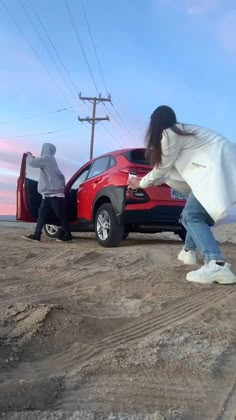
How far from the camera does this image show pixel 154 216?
718 centimetres

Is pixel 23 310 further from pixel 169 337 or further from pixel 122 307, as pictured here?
pixel 169 337

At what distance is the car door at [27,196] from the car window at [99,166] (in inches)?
47.7

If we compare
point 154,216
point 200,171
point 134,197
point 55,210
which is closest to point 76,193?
point 55,210

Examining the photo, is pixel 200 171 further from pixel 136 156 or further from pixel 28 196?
pixel 28 196

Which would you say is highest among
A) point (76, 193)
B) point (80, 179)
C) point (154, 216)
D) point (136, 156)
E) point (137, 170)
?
point (136, 156)

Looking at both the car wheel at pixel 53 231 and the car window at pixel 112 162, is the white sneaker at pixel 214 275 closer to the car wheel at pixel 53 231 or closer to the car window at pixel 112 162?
Result: the car window at pixel 112 162

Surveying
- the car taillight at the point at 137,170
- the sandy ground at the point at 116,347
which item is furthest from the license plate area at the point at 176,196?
the sandy ground at the point at 116,347

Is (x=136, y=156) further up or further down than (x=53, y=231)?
further up

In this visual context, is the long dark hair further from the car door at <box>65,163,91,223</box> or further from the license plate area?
the car door at <box>65,163,91,223</box>

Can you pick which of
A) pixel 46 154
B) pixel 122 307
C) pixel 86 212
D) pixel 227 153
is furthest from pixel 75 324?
pixel 46 154

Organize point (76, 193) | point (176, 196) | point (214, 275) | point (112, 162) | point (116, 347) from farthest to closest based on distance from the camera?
point (76, 193)
point (112, 162)
point (176, 196)
point (214, 275)
point (116, 347)

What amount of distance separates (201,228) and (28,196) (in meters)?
5.32

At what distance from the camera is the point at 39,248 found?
6.62 metres

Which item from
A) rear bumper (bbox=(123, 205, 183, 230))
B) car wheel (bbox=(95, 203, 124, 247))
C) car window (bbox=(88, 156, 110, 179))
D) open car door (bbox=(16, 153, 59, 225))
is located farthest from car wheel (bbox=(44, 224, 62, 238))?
rear bumper (bbox=(123, 205, 183, 230))
